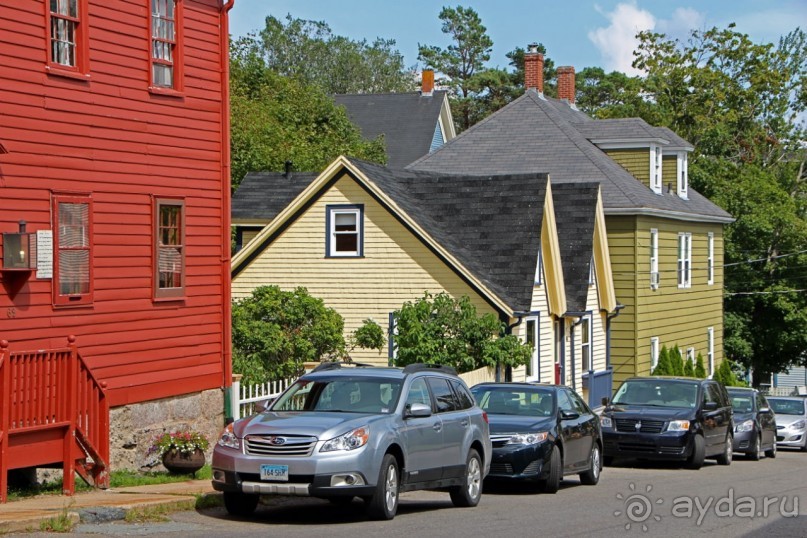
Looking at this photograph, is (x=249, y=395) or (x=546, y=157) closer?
(x=249, y=395)

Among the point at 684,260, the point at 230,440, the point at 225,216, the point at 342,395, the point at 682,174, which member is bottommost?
the point at 230,440

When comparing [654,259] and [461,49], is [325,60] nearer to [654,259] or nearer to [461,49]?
[461,49]

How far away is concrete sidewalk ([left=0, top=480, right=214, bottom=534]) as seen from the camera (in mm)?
12633

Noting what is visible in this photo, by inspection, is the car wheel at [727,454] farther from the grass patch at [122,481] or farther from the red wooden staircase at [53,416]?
the red wooden staircase at [53,416]

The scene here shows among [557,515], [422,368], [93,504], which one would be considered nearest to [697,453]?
[557,515]

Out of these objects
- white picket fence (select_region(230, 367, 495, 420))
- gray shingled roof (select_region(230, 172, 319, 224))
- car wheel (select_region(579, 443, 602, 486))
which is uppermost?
gray shingled roof (select_region(230, 172, 319, 224))

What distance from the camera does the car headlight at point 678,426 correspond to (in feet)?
83.6

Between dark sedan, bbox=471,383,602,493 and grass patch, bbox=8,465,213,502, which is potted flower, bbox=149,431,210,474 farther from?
dark sedan, bbox=471,383,602,493

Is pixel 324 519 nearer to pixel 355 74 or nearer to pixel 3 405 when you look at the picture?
pixel 3 405

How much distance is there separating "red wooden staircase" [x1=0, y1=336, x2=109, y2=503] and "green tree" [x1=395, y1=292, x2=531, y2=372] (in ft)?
42.1

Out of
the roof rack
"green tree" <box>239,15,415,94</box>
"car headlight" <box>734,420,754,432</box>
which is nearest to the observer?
the roof rack

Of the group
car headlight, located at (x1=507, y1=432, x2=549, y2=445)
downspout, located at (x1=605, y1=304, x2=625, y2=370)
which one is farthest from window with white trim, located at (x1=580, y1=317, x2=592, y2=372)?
car headlight, located at (x1=507, y1=432, x2=549, y2=445)

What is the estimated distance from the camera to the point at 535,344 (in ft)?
110

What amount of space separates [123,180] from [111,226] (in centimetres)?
79
